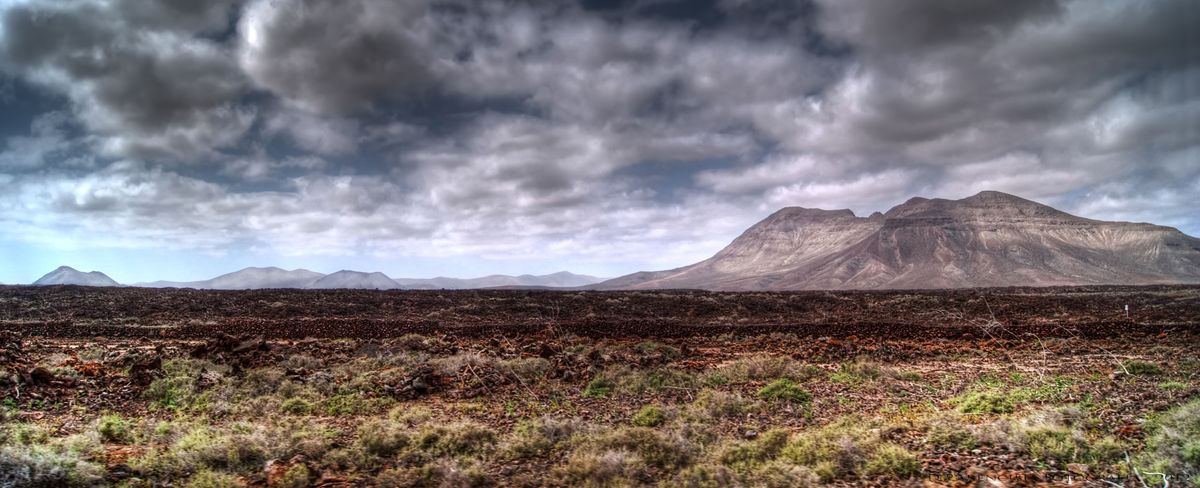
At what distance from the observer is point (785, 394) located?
10500 mm

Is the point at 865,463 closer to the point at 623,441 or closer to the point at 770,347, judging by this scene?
the point at 623,441

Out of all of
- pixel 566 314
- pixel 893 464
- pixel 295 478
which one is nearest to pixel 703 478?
pixel 893 464

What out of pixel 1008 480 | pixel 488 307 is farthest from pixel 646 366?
pixel 488 307

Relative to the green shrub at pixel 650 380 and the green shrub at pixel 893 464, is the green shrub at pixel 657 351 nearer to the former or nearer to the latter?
the green shrub at pixel 650 380

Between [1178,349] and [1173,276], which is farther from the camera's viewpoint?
[1173,276]

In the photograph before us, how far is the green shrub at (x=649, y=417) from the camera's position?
8914mm

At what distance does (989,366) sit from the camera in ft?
46.0

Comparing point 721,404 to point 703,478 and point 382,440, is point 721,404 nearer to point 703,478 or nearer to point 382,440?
point 703,478

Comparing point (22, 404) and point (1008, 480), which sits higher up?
point (22, 404)

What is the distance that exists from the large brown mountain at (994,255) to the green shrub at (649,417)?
137m

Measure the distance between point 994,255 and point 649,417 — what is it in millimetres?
173294

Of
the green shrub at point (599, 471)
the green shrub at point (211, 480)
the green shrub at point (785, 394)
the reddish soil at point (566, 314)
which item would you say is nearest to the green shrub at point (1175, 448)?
the green shrub at point (785, 394)

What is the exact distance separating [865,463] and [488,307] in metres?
32.0

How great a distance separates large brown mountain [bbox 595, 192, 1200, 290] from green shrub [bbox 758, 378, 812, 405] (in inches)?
5288
